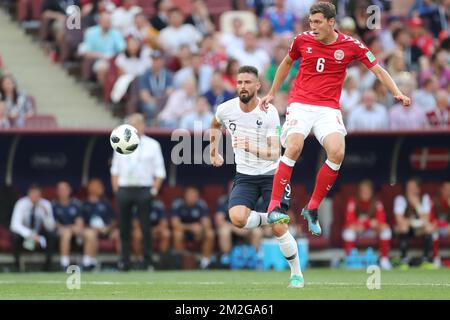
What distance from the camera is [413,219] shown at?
20.7m

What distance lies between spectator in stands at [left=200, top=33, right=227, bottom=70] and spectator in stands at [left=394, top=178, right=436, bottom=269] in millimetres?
3901

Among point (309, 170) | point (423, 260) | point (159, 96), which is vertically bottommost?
point (423, 260)

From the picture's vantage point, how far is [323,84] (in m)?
13.1

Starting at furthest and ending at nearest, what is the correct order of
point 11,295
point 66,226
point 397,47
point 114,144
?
point 397,47
point 66,226
point 114,144
point 11,295

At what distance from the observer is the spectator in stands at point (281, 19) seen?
23.6 m

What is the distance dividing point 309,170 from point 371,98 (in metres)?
1.89

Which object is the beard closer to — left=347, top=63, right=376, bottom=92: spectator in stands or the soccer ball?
the soccer ball

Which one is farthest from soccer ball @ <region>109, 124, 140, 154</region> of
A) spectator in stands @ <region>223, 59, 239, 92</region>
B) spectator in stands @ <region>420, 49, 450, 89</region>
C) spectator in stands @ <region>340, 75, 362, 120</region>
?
spectator in stands @ <region>420, 49, 450, 89</region>

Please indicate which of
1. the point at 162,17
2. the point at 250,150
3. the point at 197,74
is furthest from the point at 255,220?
the point at 162,17

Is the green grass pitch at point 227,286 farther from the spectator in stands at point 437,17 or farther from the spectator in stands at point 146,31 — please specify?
the spectator in stands at point 437,17

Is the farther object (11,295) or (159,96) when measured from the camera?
(159,96)

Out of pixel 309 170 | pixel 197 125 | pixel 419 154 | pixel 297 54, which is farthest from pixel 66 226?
pixel 297 54

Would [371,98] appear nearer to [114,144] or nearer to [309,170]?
[309,170]

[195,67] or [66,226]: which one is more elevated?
[195,67]
